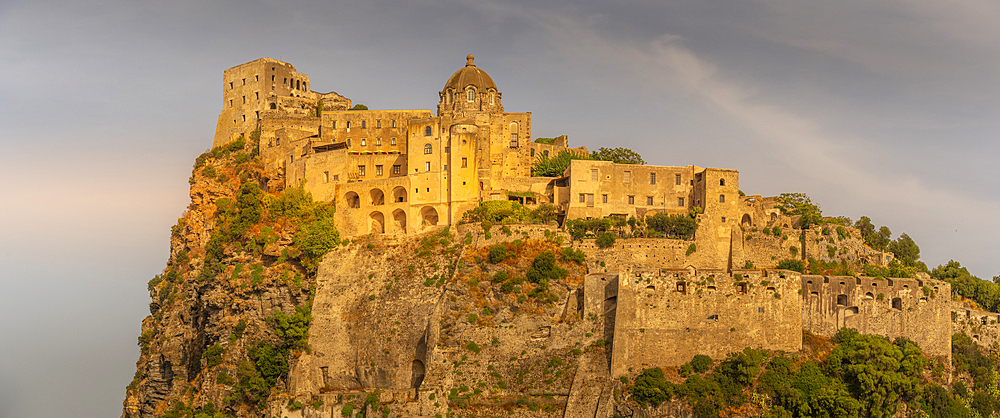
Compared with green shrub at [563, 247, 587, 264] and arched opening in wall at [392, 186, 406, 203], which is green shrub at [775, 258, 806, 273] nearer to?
green shrub at [563, 247, 587, 264]

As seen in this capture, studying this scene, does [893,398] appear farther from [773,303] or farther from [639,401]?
[639,401]

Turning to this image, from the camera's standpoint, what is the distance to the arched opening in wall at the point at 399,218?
60.4 m

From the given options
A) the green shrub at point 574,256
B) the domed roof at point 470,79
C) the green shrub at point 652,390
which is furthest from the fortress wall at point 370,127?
the green shrub at point 652,390

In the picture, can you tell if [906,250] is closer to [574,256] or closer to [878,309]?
[878,309]

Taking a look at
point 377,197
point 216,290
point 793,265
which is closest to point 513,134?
point 377,197

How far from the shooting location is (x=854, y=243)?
191 feet

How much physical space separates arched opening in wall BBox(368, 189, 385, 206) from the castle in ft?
0.26

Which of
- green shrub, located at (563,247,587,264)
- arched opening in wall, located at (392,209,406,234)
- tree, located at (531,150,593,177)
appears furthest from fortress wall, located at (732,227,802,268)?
arched opening in wall, located at (392,209,406,234)

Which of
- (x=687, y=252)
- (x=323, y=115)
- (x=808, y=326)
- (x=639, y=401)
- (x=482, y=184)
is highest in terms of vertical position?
(x=323, y=115)

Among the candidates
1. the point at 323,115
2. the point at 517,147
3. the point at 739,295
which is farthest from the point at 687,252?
the point at 323,115

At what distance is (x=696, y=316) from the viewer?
157 ft

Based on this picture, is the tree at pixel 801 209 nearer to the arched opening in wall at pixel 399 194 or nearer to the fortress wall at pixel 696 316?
the fortress wall at pixel 696 316

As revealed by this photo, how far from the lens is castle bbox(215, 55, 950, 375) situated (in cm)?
4788

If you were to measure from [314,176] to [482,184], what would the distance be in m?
12.4
